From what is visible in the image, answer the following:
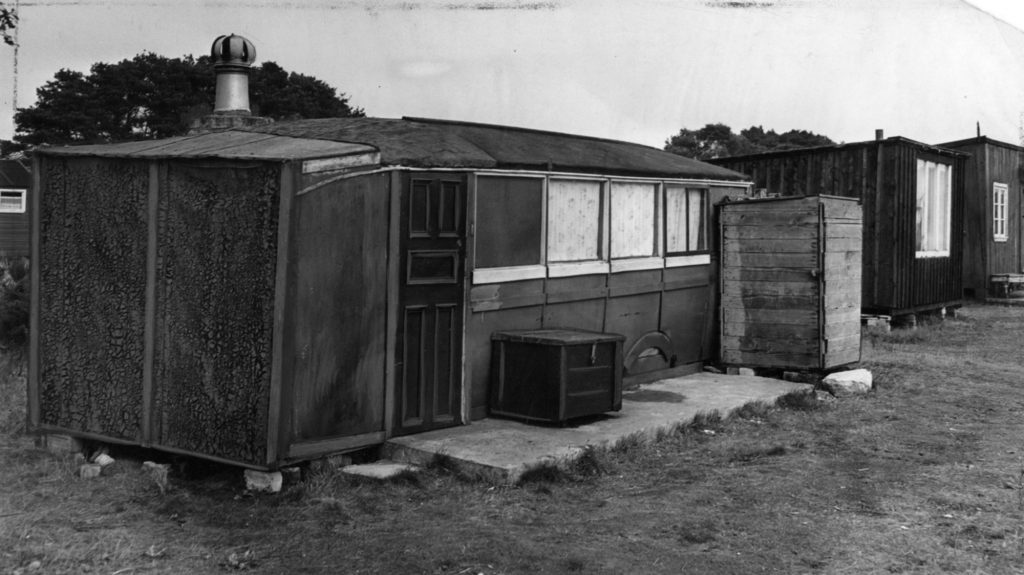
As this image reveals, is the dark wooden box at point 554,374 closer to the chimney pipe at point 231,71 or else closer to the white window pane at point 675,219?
the white window pane at point 675,219

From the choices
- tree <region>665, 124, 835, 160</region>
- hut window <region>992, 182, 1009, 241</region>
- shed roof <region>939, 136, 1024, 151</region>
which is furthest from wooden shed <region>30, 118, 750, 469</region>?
tree <region>665, 124, 835, 160</region>

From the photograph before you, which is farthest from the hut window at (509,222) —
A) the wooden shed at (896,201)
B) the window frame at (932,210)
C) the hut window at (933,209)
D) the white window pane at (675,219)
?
the hut window at (933,209)

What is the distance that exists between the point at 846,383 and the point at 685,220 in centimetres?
233

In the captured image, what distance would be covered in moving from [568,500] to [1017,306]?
18229 mm

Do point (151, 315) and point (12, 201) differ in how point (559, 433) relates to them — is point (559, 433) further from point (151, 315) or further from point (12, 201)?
point (12, 201)

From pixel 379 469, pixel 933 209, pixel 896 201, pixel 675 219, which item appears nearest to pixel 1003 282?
pixel 933 209

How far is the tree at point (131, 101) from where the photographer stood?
3266 cm

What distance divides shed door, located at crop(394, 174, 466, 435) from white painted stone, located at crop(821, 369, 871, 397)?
438 centimetres

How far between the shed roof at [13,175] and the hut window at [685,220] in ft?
89.8

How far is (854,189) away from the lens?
16.2 meters

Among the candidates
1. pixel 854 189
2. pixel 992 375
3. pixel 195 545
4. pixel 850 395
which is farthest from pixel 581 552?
pixel 854 189

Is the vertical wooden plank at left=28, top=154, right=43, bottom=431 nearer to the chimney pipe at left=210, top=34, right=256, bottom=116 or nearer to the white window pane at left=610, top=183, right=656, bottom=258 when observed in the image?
the chimney pipe at left=210, top=34, right=256, bottom=116

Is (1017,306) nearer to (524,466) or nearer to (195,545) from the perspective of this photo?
(524,466)

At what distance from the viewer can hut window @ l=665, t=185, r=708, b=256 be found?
10484 mm
